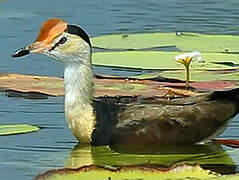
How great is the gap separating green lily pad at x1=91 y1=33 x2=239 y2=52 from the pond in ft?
1.60

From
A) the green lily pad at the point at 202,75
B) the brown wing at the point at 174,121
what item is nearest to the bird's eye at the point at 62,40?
the brown wing at the point at 174,121

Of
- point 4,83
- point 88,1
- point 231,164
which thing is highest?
point 88,1

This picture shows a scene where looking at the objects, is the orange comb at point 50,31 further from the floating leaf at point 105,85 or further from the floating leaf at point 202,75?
the floating leaf at point 202,75

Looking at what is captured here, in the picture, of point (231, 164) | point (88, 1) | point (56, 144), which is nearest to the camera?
point (231, 164)

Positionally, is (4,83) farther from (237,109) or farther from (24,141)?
(237,109)

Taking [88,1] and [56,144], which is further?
[88,1]

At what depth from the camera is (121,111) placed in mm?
8398

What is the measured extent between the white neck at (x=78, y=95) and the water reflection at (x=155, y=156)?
0.21 meters

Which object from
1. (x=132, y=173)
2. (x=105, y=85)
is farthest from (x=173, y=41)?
(x=132, y=173)

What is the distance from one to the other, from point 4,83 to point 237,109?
2154mm

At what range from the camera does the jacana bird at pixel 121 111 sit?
8.29m

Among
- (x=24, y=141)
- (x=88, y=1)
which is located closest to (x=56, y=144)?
(x=24, y=141)

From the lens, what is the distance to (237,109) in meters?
8.40

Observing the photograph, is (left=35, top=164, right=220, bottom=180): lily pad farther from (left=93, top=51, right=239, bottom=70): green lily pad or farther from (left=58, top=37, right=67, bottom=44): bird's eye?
(left=93, top=51, right=239, bottom=70): green lily pad
